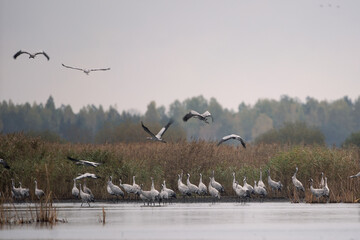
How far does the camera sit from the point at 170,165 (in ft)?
111

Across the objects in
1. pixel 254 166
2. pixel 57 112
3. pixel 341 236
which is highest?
pixel 57 112

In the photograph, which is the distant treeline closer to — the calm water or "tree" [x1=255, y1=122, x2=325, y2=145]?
"tree" [x1=255, y1=122, x2=325, y2=145]

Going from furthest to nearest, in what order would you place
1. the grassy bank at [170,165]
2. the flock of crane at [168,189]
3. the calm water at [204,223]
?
the grassy bank at [170,165], the flock of crane at [168,189], the calm water at [204,223]

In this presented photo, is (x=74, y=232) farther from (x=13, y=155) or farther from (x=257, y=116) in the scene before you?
(x=257, y=116)

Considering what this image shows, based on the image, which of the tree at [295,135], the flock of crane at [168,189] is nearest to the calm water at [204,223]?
the flock of crane at [168,189]

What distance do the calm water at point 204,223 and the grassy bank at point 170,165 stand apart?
181 cm

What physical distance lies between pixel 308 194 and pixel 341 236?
10.7 metres

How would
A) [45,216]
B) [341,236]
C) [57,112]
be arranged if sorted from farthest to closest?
1. [57,112]
2. [45,216]
3. [341,236]

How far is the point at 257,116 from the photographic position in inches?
6973

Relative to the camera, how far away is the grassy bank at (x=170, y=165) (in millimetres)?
31953

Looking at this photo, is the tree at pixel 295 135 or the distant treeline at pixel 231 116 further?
the distant treeline at pixel 231 116

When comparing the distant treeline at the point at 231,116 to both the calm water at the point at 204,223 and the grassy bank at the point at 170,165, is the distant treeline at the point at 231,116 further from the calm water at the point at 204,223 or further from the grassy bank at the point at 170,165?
the calm water at the point at 204,223

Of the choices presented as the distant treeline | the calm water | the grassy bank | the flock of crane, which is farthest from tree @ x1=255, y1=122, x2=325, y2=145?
the distant treeline

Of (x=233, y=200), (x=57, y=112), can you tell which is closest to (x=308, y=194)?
(x=233, y=200)
